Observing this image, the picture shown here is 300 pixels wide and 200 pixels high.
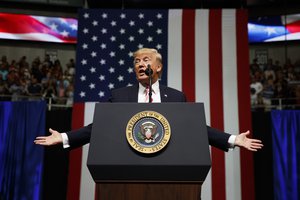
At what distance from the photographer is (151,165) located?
1.64 meters

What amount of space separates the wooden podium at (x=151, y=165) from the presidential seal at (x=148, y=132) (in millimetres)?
20

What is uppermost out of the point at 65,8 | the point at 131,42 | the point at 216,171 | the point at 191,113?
the point at 65,8

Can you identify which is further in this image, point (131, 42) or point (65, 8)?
point (65, 8)

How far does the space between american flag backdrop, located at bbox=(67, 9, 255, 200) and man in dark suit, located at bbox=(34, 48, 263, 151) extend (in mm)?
2731

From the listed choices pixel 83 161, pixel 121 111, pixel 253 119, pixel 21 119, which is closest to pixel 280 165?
pixel 253 119

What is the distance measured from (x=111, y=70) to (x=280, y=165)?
2592mm

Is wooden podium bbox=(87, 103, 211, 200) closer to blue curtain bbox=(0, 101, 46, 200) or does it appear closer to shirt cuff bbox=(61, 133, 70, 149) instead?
shirt cuff bbox=(61, 133, 70, 149)

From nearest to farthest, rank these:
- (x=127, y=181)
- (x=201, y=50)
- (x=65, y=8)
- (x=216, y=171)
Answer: (x=127, y=181) → (x=216, y=171) → (x=201, y=50) → (x=65, y=8)

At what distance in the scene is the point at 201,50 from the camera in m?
5.38

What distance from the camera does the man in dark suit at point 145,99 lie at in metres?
2.05

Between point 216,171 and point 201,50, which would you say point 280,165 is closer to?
point 216,171

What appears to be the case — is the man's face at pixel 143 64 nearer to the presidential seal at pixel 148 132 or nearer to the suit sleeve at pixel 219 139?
the suit sleeve at pixel 219 139

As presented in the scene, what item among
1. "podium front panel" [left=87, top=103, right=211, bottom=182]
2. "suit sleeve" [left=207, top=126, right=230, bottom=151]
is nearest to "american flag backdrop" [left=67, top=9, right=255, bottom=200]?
"suit sleeve" [left=207, top=126, right=230, bottom=151]

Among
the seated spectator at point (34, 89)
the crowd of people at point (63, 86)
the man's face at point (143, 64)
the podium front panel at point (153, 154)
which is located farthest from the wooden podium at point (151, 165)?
the seated spectator at point (34, 89)
